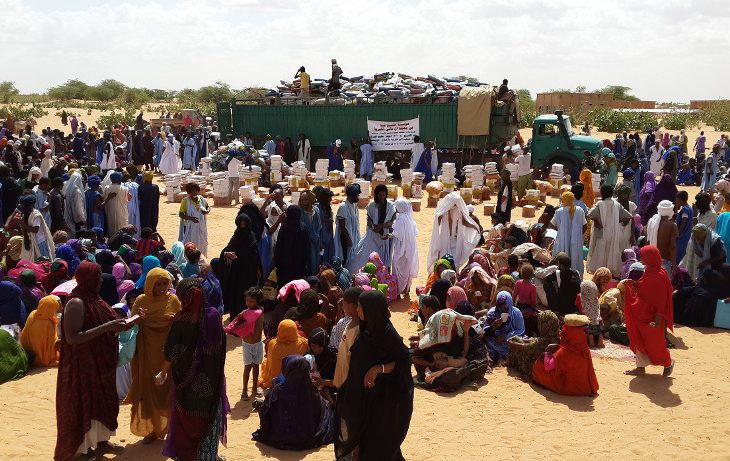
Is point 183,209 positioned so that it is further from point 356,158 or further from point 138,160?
point 138,160

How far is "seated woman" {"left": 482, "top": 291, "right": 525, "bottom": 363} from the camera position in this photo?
7.70 meters

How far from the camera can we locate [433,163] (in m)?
21.2

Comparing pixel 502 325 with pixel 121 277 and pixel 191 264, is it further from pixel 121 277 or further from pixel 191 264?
pixel 121 277

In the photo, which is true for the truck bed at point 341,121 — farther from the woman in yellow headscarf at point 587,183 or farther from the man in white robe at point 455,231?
the man in white robe at point 455,231

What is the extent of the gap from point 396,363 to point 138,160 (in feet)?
68.2

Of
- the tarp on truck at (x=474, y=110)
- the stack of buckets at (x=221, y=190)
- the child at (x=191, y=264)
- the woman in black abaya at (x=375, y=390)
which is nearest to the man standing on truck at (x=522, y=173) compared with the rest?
the tarp on truck at (x=474, y=110)

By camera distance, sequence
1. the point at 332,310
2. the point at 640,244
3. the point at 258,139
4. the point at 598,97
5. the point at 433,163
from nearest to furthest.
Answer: the point at 332,310, the point at 640,244, the point at 433,163, the point at 258,139, the point at 598,97

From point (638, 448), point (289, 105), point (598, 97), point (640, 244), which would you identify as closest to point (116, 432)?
point (638, 448)

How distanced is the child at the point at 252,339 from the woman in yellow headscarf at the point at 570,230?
15.5 feet

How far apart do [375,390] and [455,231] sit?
5705 millimetres

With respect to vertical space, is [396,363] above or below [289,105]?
below

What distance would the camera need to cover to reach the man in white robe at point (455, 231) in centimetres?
1002

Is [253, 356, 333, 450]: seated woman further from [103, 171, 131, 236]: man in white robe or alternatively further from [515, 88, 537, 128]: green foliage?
[515, 88, 537, 128]: green foliage

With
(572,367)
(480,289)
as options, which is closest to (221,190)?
(480,289)
